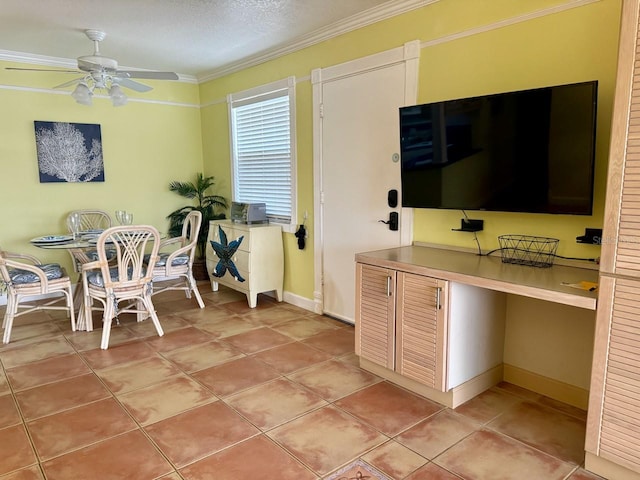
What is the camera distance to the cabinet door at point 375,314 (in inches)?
108

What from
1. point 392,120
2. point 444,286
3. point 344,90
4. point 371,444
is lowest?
point 371,444

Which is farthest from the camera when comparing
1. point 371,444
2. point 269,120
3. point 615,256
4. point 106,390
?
point 269,120

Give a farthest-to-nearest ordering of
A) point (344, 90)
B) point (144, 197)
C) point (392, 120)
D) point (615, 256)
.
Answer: point (144, 197) < point (344, 90) < point (392, 120) < point (615, 256)

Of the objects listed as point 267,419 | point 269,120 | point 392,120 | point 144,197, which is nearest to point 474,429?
point 267,419

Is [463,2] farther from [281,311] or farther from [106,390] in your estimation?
[106,390]

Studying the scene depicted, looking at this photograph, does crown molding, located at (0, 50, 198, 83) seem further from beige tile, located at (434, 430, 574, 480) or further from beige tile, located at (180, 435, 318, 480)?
beige tile, located at (434, 430, 574, 480)

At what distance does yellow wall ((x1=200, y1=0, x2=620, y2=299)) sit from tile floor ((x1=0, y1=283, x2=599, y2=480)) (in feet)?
3.48

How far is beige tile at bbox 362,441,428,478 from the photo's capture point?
6.59 feet

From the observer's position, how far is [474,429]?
233 centimetres

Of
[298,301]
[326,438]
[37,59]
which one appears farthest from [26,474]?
[37,59]

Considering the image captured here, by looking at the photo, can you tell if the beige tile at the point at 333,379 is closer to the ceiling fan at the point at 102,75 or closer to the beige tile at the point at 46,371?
the beige tile at the point at 46,371

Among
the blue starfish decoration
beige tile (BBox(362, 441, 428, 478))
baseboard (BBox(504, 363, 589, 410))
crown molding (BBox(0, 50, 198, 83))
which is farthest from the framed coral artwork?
baseboard (BBox(504, 363, 589, 410))

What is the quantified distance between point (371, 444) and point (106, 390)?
1.74 meters

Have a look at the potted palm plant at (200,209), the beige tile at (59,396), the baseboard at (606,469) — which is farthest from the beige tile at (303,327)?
the baseboard at (606,469)
